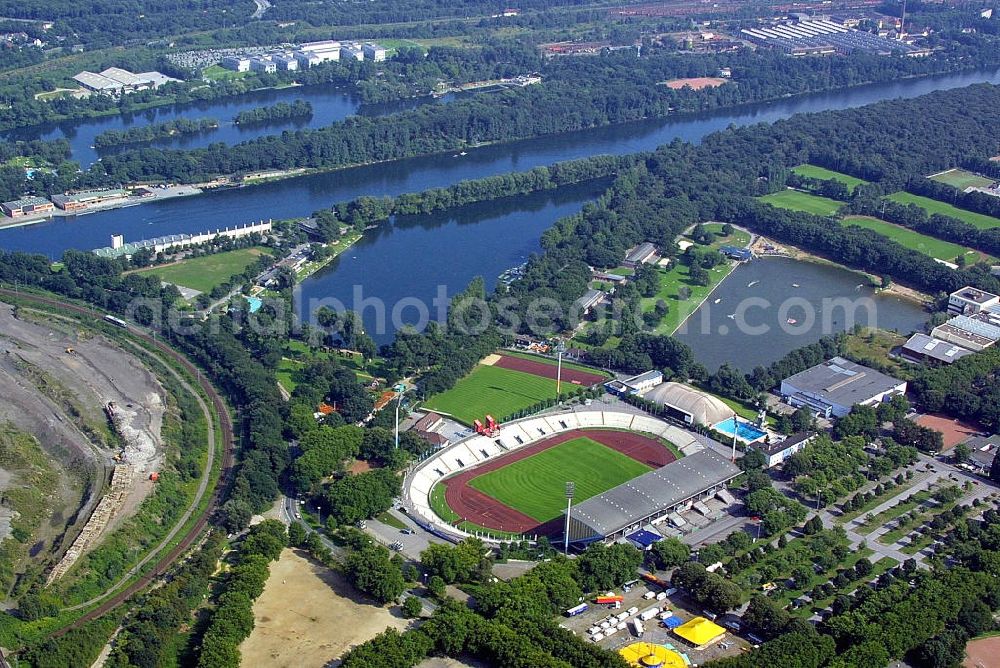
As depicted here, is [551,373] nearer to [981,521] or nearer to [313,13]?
[981,521]

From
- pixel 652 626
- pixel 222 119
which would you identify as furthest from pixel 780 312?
pixel 222 119

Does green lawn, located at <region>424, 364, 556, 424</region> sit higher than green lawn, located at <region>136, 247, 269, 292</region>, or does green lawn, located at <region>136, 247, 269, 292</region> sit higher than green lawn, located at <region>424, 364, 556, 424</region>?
green lawn, located at <region>136, 247, 269, 292</region>

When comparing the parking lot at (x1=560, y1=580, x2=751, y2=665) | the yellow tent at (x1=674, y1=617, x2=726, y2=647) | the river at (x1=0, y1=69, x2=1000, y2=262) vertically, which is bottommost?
the parking lot at (x1=560, y1=580, x2=751, y2=665)

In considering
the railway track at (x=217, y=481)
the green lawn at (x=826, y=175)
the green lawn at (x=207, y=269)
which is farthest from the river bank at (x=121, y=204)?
the green lawn at (x=826, y=175)

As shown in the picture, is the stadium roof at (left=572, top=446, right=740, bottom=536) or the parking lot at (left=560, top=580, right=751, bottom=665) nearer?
the parking lot at (left=560, top=580, right=751, bottom=665)

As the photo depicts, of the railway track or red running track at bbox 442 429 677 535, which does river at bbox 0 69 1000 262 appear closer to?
the railway track

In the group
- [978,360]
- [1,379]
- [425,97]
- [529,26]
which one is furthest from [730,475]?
[529,26]

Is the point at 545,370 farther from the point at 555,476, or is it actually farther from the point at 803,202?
the point at 803,202

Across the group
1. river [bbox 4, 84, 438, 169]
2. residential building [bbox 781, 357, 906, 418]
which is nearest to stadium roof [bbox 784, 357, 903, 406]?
residential building [bbox 781, 357, 906, 418]
